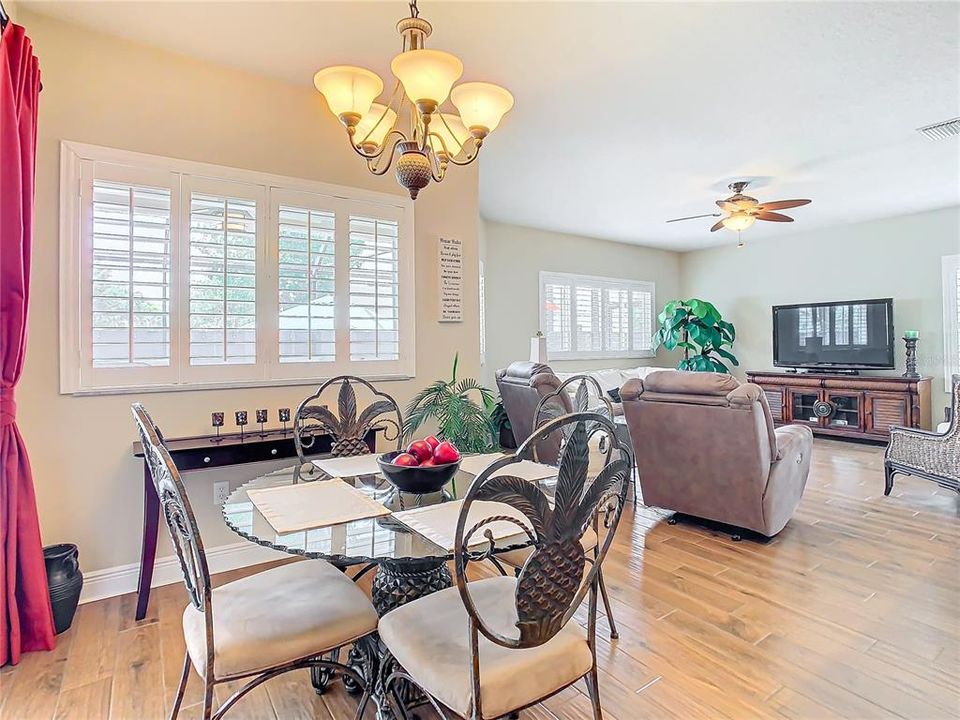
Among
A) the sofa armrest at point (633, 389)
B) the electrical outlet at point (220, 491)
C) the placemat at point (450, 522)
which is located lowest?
the electrical outlet at point (220, 491)

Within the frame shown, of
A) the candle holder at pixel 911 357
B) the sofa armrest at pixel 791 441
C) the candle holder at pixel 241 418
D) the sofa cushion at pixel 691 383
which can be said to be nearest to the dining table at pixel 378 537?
the candle holder at pixel 241 418

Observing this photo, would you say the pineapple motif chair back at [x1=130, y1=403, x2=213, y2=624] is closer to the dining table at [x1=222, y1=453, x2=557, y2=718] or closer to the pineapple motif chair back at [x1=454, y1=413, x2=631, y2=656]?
the dining table at [x1=222, y1=453, x2=557, y2=718]

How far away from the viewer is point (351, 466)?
7.36ft

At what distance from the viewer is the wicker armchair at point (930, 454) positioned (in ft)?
11.7

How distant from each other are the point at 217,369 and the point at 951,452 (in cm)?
471

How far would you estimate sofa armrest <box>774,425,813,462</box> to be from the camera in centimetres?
311

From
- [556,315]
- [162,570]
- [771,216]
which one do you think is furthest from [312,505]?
[556,315]

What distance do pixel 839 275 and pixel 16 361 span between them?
8156mm

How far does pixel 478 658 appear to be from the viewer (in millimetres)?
1217

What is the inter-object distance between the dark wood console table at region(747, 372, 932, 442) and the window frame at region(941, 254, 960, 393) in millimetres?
265

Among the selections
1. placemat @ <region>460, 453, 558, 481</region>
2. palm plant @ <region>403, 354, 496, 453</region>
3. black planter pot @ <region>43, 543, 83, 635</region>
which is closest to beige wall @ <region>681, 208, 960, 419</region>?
palm plant @ <region>403, 354, 496, 453</region>

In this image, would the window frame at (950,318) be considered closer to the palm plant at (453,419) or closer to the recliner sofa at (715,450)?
the recliner sofa at (715,450)

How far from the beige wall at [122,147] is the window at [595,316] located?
4276 mm

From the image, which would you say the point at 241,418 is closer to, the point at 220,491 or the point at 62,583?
the point at 220,491
